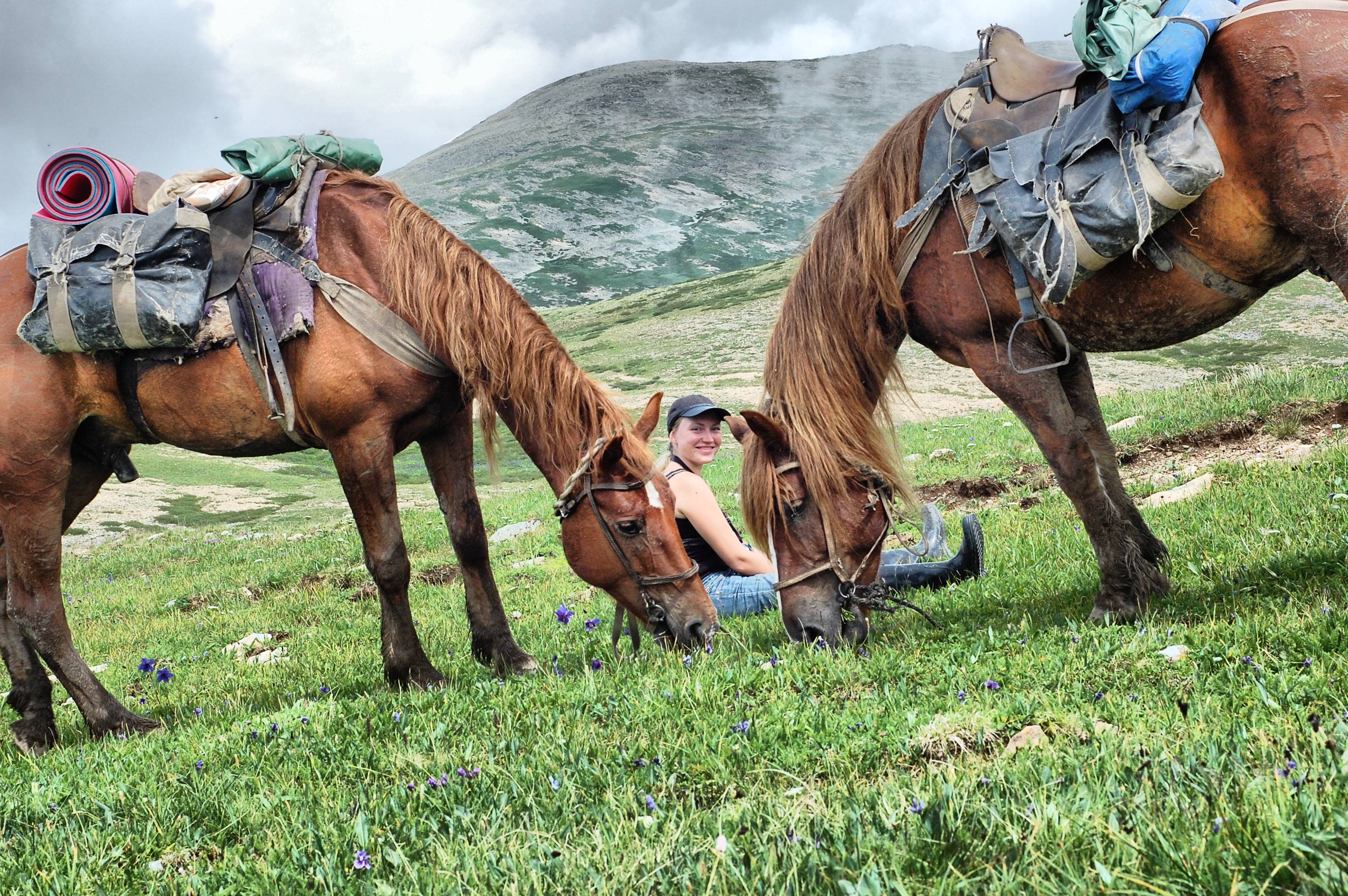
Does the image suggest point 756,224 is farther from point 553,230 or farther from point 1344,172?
point 1344,172

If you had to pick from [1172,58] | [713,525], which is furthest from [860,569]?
[1172,58]

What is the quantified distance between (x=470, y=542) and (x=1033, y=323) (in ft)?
12.6

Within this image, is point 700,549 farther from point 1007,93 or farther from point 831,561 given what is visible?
point 1007,93

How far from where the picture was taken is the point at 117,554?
15.9 meters

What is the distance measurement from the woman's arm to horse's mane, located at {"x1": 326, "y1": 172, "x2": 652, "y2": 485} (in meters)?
1.62

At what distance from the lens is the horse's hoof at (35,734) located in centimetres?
562

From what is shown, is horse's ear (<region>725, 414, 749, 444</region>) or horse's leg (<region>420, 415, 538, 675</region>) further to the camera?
horse's leg (<region>420, 415, 538, 675</region>)

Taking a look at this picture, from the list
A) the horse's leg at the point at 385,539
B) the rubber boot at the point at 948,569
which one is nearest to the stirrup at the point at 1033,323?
the rubber boot at the point at 948,569

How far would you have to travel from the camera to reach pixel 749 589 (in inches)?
291

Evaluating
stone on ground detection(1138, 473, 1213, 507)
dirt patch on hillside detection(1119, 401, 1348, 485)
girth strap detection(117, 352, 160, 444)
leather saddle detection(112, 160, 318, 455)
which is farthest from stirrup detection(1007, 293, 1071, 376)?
girth strap detection(117, 352, 160, 444)

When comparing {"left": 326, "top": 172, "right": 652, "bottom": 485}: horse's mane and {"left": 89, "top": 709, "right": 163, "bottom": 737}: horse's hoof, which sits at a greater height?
{"left": 326, "top": 172, "right": 652, "bottom": 485}: horse's mane

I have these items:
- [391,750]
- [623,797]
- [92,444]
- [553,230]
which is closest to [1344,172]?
[623,797]

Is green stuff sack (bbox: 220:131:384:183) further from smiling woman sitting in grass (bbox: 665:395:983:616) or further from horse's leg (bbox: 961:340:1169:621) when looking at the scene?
horse's leg (bbox: 961:340:1169:621)

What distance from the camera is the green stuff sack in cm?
579
